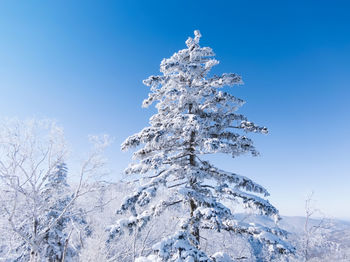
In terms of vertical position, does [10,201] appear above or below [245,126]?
below

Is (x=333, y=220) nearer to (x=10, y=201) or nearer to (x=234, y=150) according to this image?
(x=234, y=150)

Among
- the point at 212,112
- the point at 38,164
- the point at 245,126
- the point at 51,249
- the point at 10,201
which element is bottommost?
the point at 51,249

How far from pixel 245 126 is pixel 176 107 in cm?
270

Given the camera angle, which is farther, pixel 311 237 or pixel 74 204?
pixel 311 237

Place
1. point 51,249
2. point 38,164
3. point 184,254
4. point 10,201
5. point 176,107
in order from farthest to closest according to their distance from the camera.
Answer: point 51,249
point 38,164
point 10,201
point 176,107
point 184,254

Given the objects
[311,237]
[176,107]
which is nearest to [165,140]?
[176,107]

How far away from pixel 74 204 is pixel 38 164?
4037 millimetres

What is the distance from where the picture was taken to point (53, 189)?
15680 millimetres

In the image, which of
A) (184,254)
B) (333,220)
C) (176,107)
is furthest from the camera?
(333,220)

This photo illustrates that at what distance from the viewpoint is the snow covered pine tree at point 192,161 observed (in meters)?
5.37

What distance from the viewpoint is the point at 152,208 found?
20.6 ft

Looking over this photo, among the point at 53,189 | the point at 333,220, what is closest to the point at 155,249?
the point at 53,189

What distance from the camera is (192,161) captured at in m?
7.68

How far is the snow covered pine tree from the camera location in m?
5.37
